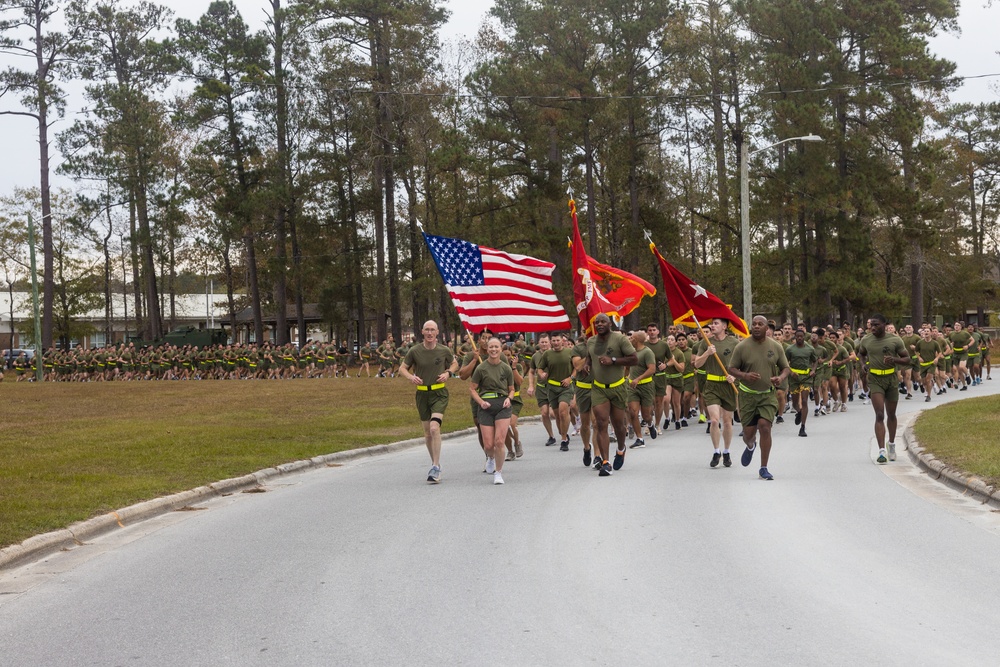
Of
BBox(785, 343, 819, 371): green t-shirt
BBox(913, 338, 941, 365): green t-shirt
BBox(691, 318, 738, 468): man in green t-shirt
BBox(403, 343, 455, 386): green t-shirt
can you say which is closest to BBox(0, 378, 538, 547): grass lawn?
BBox(403, 343, 455, 386): green t-shirt

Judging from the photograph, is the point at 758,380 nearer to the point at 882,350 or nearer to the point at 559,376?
the point at 882,350

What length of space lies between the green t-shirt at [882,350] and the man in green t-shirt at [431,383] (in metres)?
5.63

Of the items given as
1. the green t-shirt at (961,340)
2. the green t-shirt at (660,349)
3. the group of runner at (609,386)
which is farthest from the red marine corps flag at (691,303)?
the green t-shirt at (961,340)

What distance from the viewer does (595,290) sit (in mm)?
18250

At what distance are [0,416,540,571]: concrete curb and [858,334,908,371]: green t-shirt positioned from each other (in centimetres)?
772

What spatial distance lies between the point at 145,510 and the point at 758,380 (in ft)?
23.6

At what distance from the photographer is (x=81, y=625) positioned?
6707 mm

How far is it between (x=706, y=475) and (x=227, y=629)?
8.29 metres

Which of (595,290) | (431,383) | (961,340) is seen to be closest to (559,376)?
(595,290)

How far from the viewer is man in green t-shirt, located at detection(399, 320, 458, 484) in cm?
1344

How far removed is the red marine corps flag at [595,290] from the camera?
17.7 metres

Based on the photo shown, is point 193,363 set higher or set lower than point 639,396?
lower

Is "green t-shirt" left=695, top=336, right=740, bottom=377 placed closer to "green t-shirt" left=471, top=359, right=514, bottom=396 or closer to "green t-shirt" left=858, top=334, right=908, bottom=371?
"green t-shirt" left=858, top=334, right=908, bottom=371

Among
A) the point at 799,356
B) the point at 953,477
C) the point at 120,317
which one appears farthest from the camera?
the point at 120,317
